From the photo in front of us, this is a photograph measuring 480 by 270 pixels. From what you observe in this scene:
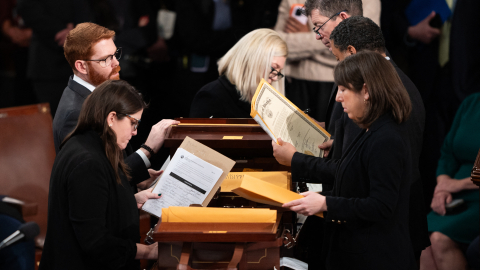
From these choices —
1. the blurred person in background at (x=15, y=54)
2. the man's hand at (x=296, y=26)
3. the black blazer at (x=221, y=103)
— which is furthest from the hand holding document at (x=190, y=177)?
the blurred person in background at (x=15, y=54)

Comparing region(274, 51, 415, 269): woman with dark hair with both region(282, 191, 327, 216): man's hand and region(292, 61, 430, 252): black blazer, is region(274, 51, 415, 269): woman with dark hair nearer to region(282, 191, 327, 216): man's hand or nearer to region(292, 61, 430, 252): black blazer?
region(282, 191, 327, 216): man's hand

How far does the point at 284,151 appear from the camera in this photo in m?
2.20

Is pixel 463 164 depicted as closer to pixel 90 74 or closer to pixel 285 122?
pixel 285 122

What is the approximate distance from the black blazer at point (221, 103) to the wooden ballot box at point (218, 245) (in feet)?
4.87

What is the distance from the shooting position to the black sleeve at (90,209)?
5.82 ft

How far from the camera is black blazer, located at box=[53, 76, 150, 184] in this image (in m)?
2.32

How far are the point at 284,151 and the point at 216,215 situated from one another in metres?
0.52

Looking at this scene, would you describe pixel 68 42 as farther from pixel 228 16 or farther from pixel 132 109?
pixel 228 16

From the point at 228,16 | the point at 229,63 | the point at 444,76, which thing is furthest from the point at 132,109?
the point at 444,76

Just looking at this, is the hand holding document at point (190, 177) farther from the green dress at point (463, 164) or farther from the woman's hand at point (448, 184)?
the woman's hand at point (448, 184)

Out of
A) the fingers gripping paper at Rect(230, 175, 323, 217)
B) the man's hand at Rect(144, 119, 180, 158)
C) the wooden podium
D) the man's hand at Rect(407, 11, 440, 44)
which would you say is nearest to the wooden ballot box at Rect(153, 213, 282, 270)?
the wooden podium

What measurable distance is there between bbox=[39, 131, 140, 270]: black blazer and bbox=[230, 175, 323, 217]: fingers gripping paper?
1.45ft

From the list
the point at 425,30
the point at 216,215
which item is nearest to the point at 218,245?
the point at 216,215

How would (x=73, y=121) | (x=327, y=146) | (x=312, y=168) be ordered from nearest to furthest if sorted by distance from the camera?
(x=312, y=168), (x=73, y=121), (x=327, y=146)
